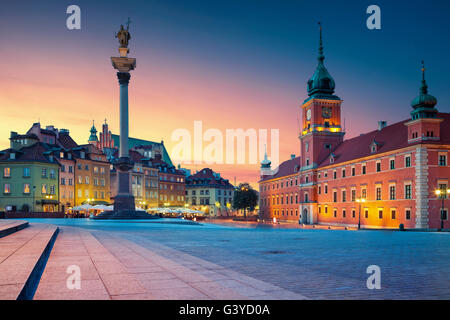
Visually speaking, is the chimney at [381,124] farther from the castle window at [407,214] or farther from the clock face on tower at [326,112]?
the castle window at [407,214]

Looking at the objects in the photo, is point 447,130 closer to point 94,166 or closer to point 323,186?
point 323,186

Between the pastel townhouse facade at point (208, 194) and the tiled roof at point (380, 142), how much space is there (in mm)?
55055

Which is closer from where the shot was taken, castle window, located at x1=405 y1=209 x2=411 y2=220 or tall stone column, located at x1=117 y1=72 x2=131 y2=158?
tall stone column, located at x1=117 y1=72 x2=131 y2=158

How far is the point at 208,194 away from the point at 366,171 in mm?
72987

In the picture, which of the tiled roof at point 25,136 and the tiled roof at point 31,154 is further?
the tiled roof at point 25,136

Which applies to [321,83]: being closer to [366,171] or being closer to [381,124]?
[381,124]

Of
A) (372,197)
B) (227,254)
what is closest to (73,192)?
(372,197)

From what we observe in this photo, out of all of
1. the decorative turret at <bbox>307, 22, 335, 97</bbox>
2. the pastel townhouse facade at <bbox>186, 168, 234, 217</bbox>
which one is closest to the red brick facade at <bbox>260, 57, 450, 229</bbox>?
the decorative turret at <bbox>307, 22, 335, 97</bbox>

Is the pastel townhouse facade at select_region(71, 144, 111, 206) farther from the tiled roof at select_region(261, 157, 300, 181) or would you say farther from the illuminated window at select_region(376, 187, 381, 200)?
the illuminated window at select_region(376, 187, 381, 200)

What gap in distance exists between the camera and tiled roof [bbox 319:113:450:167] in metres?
53.8

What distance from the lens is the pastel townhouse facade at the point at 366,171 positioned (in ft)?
165

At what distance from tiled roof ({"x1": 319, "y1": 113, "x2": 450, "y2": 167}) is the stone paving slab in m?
49.1

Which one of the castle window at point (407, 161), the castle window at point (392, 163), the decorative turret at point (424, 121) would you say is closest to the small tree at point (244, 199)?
the castle window at point (392, 163)
